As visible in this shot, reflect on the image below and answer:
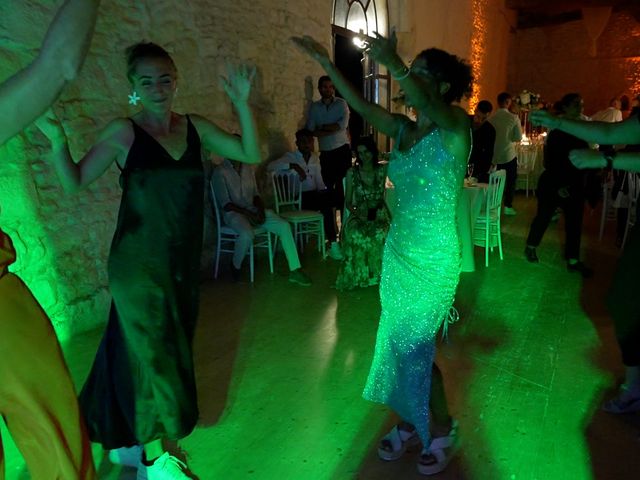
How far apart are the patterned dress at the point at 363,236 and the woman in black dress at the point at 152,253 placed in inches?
98.5

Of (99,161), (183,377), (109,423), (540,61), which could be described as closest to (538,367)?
(183,377)

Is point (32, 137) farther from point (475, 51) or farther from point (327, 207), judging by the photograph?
point (475, 51)

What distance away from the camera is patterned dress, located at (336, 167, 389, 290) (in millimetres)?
4473

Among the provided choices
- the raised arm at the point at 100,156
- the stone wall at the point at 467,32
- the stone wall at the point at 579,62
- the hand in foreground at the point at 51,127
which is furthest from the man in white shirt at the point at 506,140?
the stone wall at the point at 579,62

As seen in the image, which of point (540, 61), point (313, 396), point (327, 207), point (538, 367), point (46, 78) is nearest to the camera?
point (46, 78)

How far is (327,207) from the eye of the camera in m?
5.90

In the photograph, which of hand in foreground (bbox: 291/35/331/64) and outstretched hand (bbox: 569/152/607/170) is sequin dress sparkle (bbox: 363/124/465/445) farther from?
outstretched hand (bbox: 569/152/607/170)

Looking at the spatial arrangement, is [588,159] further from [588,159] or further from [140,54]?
[140,54]

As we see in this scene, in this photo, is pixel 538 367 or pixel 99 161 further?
pixel 538 367

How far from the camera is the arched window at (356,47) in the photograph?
23.8ft

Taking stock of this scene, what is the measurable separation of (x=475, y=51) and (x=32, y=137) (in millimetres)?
11088

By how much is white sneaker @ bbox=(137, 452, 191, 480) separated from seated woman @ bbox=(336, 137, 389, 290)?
261 centimetres

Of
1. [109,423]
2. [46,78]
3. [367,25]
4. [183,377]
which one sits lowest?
[109,423]

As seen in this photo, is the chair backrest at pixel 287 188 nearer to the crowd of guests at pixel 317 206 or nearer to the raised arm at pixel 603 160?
the crowd of guests at pixel 317 206
